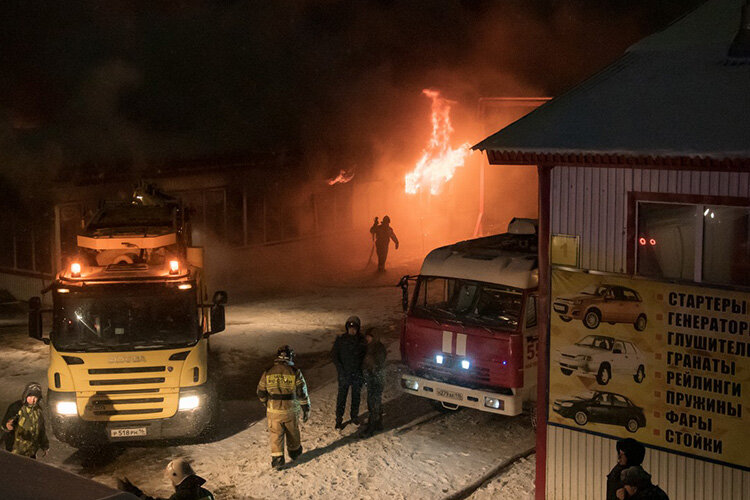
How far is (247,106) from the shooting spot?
35812 mm

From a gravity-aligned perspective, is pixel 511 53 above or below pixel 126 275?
above

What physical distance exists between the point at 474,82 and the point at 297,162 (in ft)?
46.2

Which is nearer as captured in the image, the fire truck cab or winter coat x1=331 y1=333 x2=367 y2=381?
the fire truck cab

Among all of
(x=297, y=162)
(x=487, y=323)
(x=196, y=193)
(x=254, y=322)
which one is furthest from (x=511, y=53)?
(x=487, y=323)

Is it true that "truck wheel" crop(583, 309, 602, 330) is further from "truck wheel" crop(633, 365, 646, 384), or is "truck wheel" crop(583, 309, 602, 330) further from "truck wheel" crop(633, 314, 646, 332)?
"truck wheel" crop(633, 365, 646, 384)

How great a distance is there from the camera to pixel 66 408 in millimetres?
11992

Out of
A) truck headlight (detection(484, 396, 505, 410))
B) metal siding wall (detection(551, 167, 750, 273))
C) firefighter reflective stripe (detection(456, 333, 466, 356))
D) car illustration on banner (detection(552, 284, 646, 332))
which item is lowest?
truck headlight (detection(484, 396, 505, 410))

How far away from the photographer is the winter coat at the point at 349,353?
12.9 metres

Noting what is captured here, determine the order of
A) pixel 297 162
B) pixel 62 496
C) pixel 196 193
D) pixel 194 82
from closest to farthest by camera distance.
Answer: pixel 62 496 < pixel 196 193 < pixel 297 162 < pixel 194 82

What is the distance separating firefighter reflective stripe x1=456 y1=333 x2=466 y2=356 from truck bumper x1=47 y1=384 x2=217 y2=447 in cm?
361

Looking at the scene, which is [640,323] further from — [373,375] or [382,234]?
[382,234]

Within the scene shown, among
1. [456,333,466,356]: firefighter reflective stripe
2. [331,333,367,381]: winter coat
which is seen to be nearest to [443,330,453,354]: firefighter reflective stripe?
[456,333,466,356]: firefighter reflective stripe

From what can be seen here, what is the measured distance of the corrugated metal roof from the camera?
813 cm

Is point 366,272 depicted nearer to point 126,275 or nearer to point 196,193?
point 196,193
